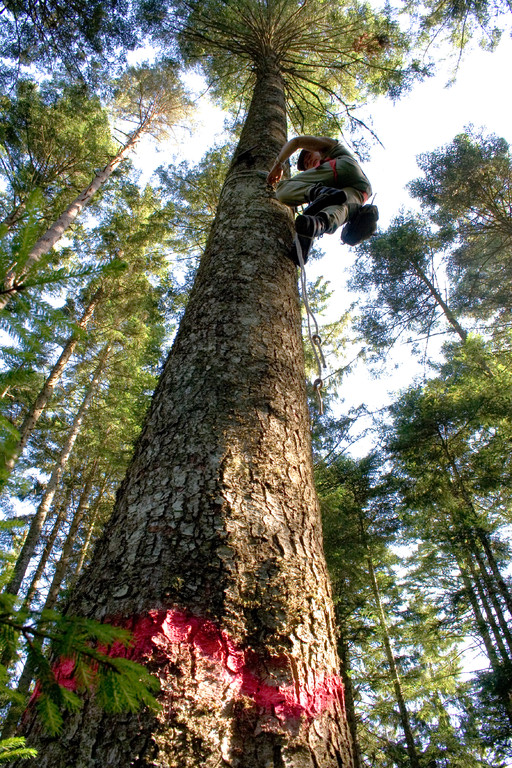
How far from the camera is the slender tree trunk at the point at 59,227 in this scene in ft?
A: 3.33

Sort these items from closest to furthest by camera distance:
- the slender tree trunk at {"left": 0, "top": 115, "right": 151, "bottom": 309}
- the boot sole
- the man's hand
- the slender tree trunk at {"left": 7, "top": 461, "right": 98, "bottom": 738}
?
1. the slender tree trunk at {"left": 0, "top": 115, "right": 151, "bottom": 309}
2. the boot sole
3. the man's hand
4. the slender tree trunk at {"left": 7, "top": 461, "right": 98, "bottom": 738}

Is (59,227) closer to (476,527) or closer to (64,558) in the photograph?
(64,558)

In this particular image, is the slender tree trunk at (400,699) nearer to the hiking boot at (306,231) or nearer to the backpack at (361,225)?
the backpack at (361,225)

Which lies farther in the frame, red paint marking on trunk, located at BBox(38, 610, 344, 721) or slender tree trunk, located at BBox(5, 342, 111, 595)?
slender tree trunk, located at BBox(5, 342, 111, 595)

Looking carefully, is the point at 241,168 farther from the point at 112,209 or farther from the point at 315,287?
the point at 112,209

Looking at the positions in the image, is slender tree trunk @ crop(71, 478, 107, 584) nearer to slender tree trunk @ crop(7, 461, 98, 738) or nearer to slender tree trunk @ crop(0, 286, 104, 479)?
slender tree trunk @ crop(7, 461, 98, 738)

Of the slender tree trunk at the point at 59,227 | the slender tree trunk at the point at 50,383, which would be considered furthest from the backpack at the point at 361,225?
the slender tree trunk at the point at 50,383

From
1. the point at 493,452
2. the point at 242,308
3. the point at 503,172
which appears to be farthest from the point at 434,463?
the point at 503,172

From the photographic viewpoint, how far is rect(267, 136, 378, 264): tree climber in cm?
269

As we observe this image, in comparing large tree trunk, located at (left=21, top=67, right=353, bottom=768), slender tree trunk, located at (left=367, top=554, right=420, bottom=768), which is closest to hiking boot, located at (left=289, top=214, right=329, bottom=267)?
large tree trunk, located at (left=21, top=67, right=353, bottom=768)

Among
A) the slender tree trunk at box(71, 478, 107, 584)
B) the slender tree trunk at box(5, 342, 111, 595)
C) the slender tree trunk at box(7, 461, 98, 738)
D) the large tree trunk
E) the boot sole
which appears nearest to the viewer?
the large tree trunk

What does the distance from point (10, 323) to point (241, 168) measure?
9.22ft

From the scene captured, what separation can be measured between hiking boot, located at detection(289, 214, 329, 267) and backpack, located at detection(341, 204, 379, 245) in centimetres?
86

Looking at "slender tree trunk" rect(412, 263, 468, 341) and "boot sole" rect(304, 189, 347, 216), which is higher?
"slender tree trunk" rect(412, 263, 468, 341)
